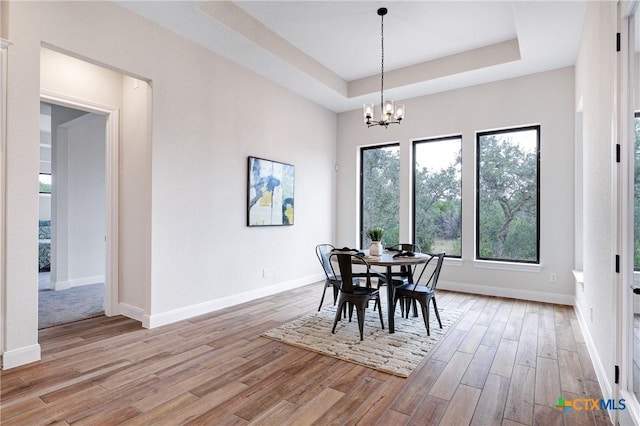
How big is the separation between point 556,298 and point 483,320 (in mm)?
1518

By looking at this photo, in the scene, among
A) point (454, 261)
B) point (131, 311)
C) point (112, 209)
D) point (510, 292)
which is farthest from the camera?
point (454, 261)

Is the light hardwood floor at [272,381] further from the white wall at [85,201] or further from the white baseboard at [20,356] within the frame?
the white wall at [85,201]

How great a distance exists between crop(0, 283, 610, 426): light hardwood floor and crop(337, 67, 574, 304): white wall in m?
1.32

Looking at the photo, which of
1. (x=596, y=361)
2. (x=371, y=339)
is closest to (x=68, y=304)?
(x=371, y=339)

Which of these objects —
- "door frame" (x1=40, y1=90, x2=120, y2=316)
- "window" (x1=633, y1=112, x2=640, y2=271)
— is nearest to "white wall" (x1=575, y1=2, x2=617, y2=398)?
"window" (x1=633, y1=112, x2=640, y2=271)

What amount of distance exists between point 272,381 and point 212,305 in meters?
2.03

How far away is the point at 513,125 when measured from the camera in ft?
16.7

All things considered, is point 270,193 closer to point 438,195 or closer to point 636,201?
point 438,195

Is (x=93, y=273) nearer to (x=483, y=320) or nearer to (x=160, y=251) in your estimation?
(x=160, y=251)

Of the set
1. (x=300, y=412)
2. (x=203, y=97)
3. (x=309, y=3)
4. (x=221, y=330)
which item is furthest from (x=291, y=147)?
(x=300, y=412)

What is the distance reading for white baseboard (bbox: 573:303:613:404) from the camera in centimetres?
228

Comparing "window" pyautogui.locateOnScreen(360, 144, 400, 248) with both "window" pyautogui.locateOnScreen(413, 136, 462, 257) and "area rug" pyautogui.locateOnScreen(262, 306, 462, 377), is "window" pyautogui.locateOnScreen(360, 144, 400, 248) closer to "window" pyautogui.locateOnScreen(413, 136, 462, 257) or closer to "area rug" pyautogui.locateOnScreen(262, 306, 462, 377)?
"window" pyautogui.locateOnScreen(413, 136, 462, 257)

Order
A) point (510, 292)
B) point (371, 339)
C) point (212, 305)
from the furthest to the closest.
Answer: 1. point (510, 292)
2. point (212, 305)
3. point (371, 339)

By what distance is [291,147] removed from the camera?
5676 mm
